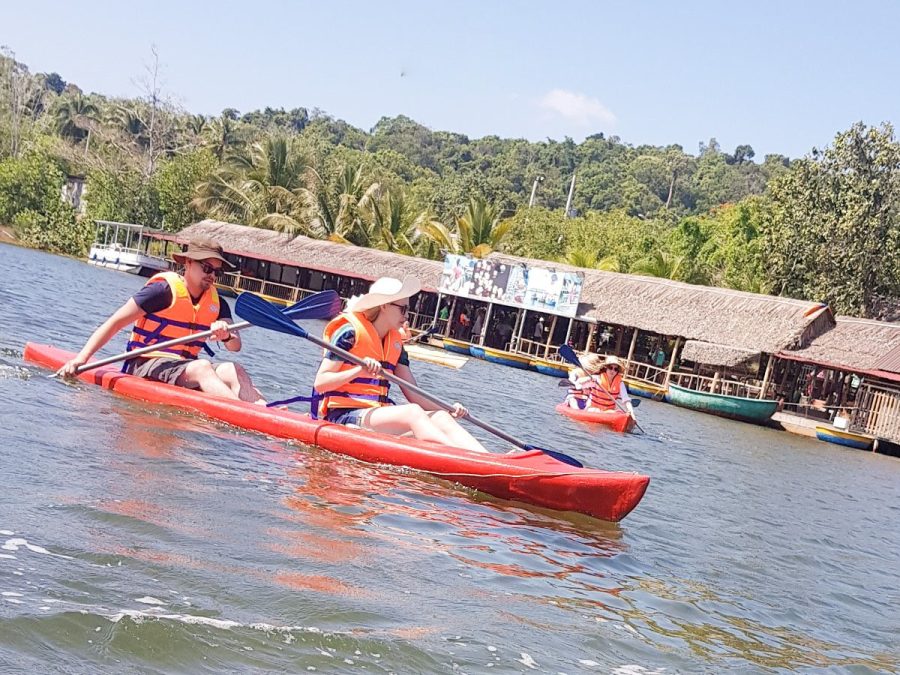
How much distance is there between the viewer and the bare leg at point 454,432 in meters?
6.95

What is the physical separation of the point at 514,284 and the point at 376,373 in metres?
25.7

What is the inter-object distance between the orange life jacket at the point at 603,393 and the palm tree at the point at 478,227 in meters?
23.3

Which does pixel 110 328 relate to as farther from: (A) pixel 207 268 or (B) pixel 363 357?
(B) pixel 363 357

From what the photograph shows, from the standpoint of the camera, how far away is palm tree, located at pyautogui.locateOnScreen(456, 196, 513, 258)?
3872 cm

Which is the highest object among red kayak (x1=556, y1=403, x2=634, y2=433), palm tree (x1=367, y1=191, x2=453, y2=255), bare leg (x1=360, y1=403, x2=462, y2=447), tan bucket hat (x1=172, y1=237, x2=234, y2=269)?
palm tree (x1=367, y1=191, x2=453, y2=255)

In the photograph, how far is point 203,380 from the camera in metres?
7.73

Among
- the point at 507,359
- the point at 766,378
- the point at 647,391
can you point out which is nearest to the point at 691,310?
the point at 766,378

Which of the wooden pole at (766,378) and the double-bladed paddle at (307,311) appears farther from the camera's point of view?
the wooden pole at (766,378)

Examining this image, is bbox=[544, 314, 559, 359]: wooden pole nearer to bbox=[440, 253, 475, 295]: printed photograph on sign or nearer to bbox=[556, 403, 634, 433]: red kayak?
bbox=[440, 253, 475, 295]: printed photograph on sign

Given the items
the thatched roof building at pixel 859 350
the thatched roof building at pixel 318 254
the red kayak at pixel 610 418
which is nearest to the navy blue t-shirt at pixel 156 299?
the red kayak at pixel 610 418

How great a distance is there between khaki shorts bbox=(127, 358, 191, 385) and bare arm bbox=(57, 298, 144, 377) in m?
0.34

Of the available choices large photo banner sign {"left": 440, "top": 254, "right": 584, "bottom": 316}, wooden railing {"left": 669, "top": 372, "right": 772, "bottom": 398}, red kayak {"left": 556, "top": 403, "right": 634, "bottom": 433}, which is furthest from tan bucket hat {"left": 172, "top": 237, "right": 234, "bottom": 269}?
large photo banner sign {"left": 440, "top": 254, "right": 584, "bottom": 316}

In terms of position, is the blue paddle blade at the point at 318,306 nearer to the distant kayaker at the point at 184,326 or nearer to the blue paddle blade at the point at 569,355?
the distant kayaker at the point at 184,326

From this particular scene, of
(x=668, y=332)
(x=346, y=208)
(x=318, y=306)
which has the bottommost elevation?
(x=318, y=306)
